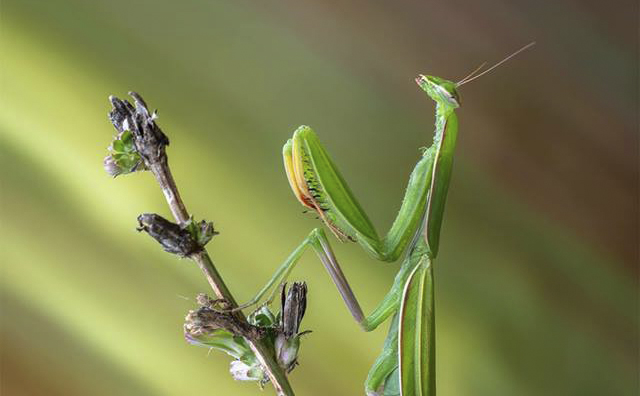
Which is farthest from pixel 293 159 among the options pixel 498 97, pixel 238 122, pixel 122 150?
pixel 498 97

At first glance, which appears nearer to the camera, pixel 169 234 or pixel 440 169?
pixel 169 234

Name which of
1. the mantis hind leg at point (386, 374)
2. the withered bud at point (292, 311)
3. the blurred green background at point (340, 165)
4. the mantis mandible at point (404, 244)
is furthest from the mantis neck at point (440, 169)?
the blurred green background at point (340, 165)

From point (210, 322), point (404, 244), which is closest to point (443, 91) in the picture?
point (404, 244)

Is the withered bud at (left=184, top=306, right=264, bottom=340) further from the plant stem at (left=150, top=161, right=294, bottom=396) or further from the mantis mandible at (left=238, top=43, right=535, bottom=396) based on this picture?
the mantis mandible at (left=238, top=43, right=535, bottom=396)

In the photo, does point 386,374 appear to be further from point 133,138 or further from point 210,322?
point 133,138

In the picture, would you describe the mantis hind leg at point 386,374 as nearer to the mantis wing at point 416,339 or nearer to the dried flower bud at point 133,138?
the mantis wing at point 416,339

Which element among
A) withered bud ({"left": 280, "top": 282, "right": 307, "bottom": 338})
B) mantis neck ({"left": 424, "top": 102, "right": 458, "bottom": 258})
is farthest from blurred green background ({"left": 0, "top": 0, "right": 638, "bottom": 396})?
withered bud ({"left": 280, "top": 282, "right": 307, "bottom": 338})

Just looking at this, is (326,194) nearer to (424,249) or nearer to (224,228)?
(424,249)
